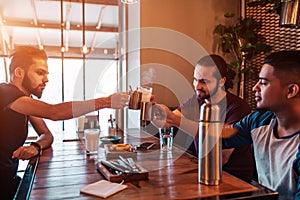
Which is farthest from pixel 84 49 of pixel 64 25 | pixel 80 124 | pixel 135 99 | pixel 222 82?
pixel 135 99

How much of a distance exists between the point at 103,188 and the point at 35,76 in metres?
1.23

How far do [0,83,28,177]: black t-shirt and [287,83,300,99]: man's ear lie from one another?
1499mm

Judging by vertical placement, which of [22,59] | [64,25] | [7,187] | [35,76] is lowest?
[7,187]

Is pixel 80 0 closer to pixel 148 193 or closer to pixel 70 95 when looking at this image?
pixel 70 95

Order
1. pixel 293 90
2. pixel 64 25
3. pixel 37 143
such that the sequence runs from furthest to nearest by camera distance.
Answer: pixel 64 25 < pixel 37 143 < pixel 293 90

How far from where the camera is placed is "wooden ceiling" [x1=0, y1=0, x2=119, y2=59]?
405cm

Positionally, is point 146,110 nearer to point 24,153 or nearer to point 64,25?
point 24,153

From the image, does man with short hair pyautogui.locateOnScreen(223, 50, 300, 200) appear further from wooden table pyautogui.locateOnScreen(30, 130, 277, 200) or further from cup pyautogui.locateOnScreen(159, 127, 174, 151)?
cup pyautogui.locateOnScreen(159, 127, 174, 151)

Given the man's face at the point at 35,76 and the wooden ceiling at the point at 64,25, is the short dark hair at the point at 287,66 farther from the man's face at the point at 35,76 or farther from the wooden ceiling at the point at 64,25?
the wooden ceiling at the point at 64,25

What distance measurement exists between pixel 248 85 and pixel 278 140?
101 inches

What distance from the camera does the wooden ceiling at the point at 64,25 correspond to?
4047mm

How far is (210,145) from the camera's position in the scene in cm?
124

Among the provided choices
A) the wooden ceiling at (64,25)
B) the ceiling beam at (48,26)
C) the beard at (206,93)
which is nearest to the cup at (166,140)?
the beard at (206,93)

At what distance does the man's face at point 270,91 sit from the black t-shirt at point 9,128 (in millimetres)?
1382
